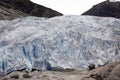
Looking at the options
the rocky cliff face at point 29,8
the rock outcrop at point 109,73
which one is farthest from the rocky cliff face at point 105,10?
the rock outcrop at point 109,73

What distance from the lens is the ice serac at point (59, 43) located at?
14008 millimetres

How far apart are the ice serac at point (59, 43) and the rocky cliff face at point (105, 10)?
11.3 metres

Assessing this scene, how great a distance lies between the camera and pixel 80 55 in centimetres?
1461

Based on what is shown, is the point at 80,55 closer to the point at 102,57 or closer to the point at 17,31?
the point at 102,57

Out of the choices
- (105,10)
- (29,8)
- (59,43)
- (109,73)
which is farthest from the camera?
(105,10)

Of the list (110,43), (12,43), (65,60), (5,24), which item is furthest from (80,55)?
(5,24)

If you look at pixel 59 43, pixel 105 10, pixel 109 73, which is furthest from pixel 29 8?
pixel 109 73

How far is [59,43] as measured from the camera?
→ 48.9 feet

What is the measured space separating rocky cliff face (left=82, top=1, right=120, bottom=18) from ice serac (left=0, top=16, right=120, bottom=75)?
37.1 ft

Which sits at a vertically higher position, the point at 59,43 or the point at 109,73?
the point at 59,43

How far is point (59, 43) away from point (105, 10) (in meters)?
14.8

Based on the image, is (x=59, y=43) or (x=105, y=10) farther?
(x=105, y=10)

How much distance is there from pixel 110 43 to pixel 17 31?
4.92 metres

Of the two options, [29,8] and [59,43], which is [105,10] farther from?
[59,43]
